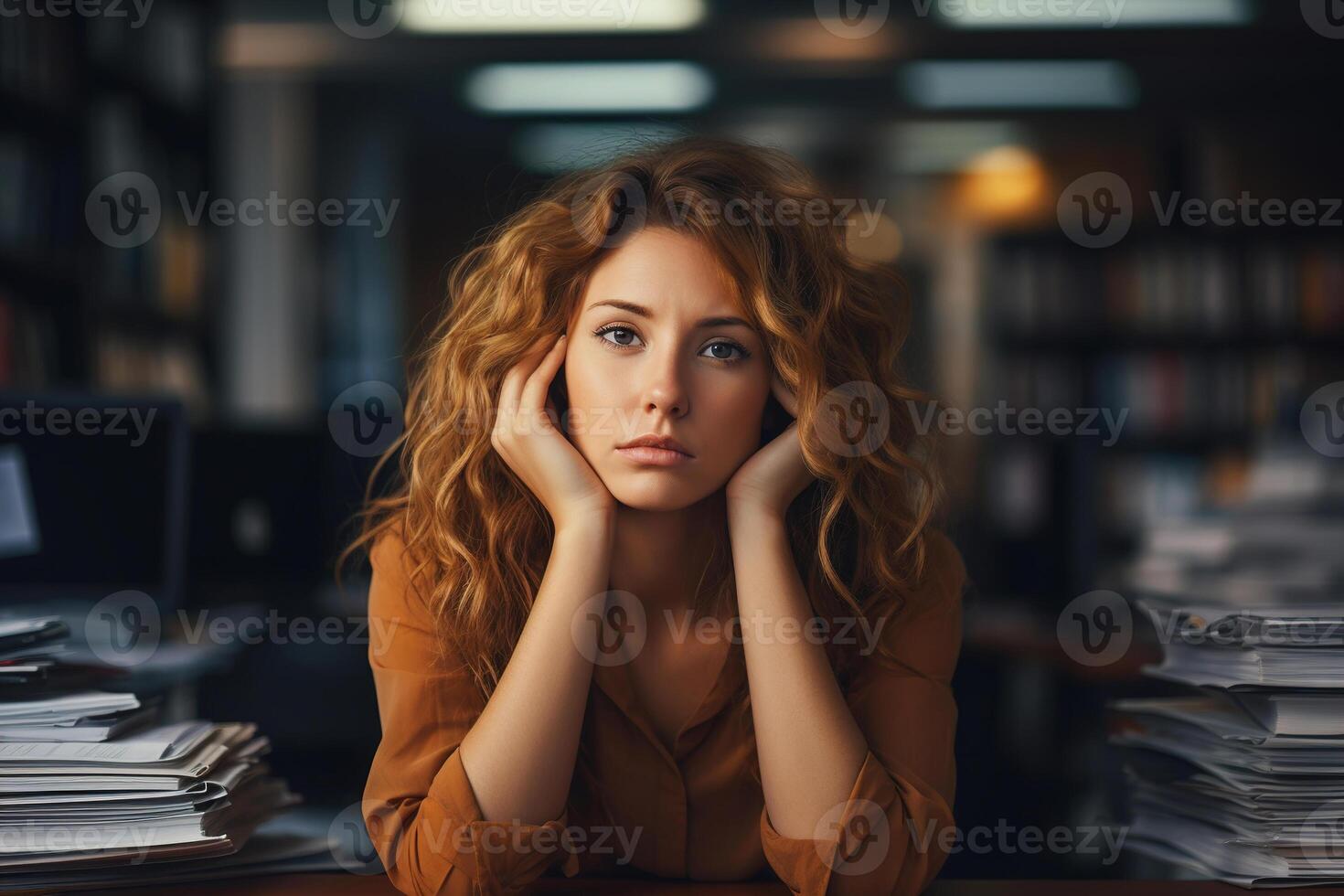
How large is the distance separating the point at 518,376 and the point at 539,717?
0.33 m

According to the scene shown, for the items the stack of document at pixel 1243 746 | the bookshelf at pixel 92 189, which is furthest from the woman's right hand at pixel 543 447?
the bookshelf at pixel 92 189

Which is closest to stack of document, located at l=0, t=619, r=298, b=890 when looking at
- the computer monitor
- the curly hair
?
the curly hair

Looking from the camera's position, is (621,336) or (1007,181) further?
(1007,181)

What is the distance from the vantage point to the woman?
927mm

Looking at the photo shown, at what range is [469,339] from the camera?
112cm

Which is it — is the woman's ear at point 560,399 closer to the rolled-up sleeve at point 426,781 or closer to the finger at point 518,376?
the finger at point 518,376

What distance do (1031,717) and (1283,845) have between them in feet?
2.58

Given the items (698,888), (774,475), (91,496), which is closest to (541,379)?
(774,475)

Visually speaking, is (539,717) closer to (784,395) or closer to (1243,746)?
(784,395)

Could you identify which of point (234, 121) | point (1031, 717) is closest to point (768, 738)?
point (1031, 717)

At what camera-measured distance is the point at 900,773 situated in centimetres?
98

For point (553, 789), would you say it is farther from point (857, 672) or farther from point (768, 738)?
point (857, 672)

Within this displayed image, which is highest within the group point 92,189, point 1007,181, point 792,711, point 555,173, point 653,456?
point 1007,181

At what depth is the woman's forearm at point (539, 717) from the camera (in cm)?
91
